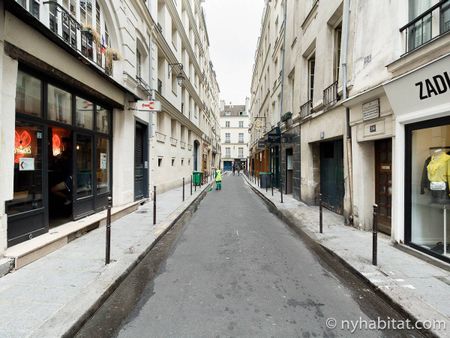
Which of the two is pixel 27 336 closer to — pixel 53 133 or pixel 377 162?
pixel 53 133

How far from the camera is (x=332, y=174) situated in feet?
28.5

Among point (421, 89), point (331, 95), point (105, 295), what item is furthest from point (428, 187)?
point (105, 295)

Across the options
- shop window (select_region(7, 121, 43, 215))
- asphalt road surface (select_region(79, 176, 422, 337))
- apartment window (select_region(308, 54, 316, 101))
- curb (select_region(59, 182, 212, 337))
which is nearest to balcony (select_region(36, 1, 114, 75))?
shop window (select_region(7, 121, 43, 215))

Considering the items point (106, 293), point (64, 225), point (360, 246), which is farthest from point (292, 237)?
point (64, 225)

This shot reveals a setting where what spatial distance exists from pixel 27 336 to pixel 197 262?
94.6 inches

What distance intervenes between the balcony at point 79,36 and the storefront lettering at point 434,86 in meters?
6.21

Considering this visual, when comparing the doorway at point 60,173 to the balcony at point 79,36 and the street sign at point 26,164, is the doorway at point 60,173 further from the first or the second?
the balcony at point 79,36

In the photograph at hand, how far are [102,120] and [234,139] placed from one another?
52339mm

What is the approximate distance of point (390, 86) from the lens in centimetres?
452

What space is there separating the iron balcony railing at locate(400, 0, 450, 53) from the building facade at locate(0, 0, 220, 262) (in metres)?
6.31

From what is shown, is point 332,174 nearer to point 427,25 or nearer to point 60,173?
point 427,25

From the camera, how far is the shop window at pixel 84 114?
597 cm

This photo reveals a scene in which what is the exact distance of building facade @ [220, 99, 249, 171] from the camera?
5788 cm
